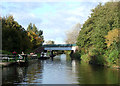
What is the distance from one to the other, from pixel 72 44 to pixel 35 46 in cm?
1875

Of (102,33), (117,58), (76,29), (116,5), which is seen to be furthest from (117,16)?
(76,29)

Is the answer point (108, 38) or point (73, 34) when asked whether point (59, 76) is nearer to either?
point (108, 38)

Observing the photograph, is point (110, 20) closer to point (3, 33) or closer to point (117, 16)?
point (117, 16)

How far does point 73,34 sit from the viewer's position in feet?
338

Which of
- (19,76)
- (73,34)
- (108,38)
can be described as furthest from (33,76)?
(73,34)

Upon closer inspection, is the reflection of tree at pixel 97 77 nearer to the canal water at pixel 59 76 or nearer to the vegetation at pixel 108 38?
the canal water at pixel 59 76

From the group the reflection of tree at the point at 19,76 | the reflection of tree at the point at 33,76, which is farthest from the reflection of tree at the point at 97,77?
the reflection of tree at the point at 19,76

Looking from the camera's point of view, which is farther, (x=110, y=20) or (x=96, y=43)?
(x=96, y=43)

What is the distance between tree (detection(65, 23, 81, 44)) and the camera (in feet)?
327

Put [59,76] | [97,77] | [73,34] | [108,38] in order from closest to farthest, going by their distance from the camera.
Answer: [97,77] → [59,76] → [108,38] → [73,34]

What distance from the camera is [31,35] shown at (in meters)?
96.2

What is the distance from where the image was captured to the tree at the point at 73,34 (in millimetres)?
99794

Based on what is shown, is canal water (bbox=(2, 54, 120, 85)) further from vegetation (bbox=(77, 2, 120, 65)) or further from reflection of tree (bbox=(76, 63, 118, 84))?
vegetation (bbox=(77, 2, 120, 65))

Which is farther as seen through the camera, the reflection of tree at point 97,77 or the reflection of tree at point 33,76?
the reflection of tree at point 33,76
